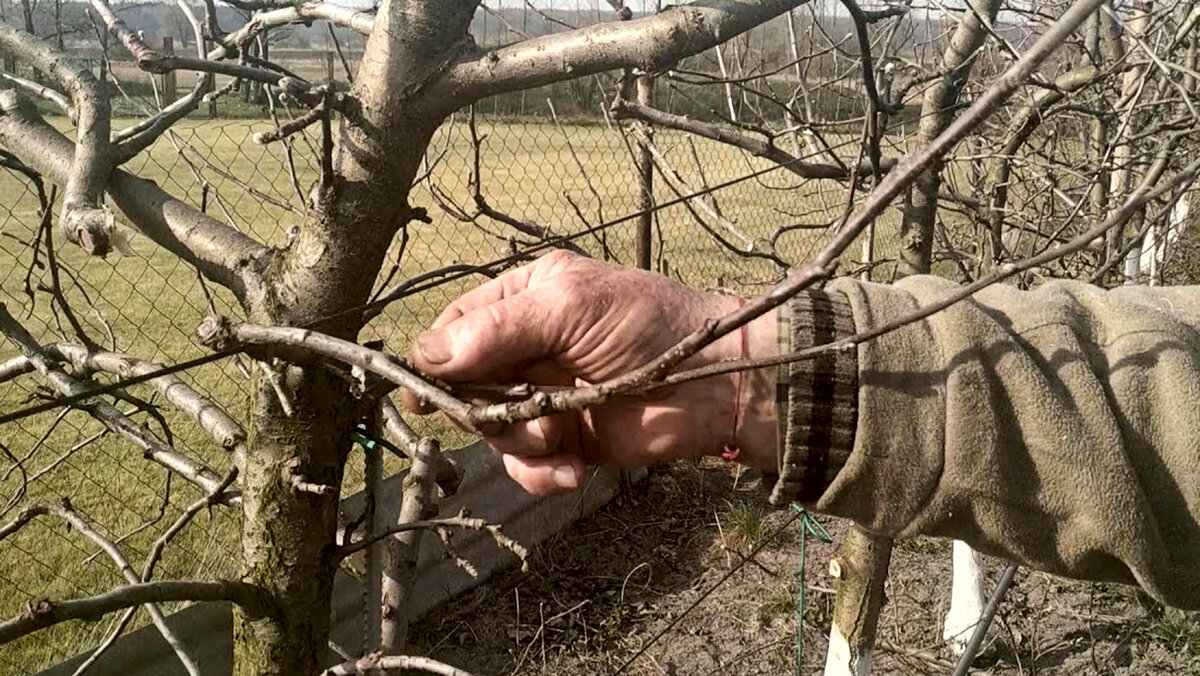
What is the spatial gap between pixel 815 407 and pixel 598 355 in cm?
32

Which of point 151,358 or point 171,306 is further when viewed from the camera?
point 171,306

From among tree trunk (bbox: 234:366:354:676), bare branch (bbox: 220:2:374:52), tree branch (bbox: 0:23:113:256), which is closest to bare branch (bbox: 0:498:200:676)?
tree trunk (bbox: 234:366:354:676)

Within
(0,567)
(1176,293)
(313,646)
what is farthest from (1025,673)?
(0,567)

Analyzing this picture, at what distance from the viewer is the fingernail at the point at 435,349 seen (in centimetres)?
125

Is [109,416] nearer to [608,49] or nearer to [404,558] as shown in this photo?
[404,558]

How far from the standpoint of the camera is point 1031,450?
3.68ft

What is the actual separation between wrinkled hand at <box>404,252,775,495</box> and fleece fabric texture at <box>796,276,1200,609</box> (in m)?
0.18

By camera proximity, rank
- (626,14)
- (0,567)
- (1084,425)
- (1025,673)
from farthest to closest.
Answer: (0,567) < (1025,673) < (626,14) < (1084,425)

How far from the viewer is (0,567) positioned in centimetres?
374

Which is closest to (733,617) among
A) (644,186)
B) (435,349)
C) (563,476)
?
(644,186)

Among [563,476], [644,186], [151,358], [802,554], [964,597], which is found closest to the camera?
[563,476]

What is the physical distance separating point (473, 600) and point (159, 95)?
2416 mm

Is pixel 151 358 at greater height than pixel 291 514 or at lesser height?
greater

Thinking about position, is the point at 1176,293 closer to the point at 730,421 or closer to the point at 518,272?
the point at 730,421
